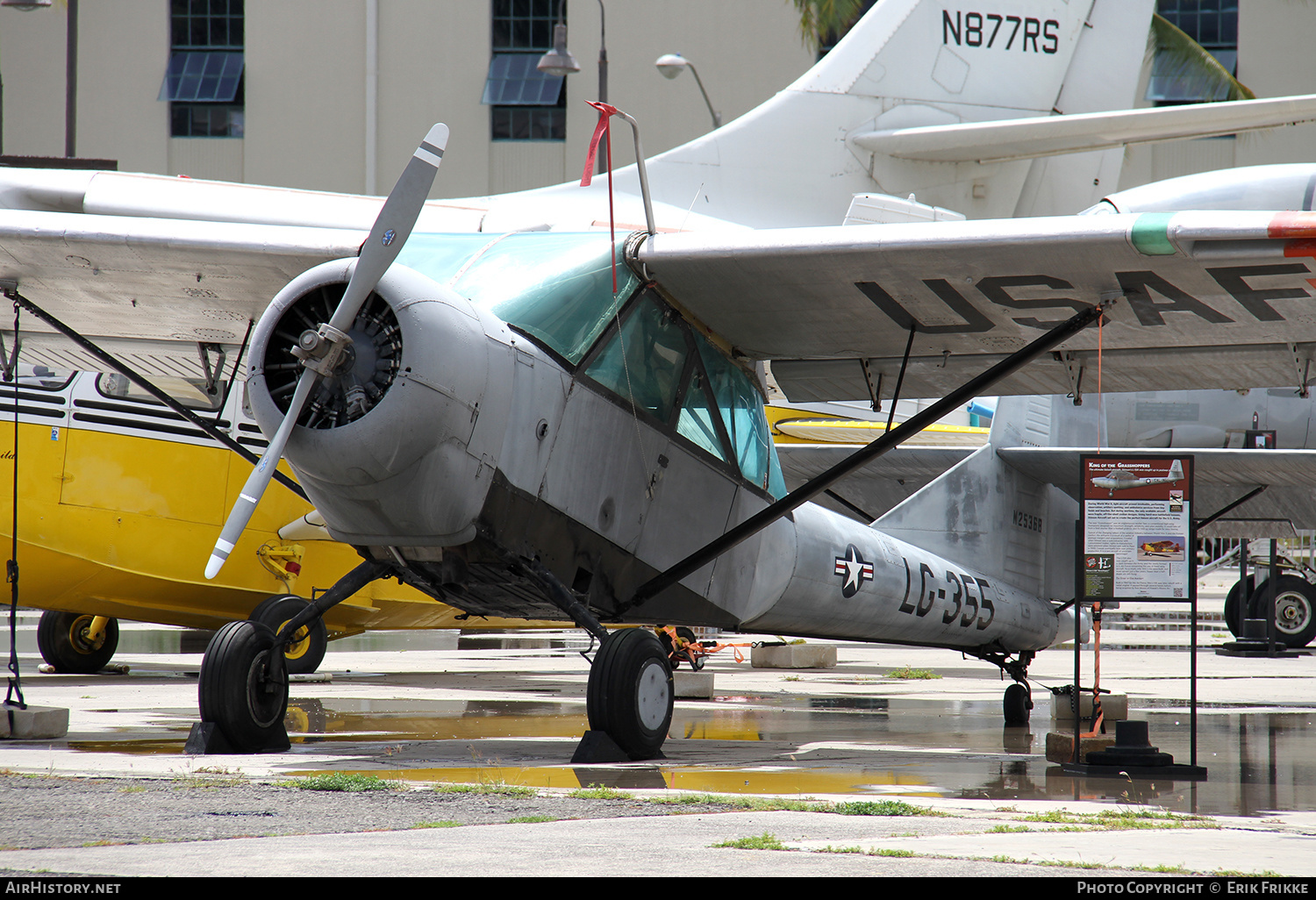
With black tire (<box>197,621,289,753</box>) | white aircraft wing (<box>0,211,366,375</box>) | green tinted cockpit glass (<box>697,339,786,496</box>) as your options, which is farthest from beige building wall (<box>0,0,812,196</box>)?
black tire (<box>197,621,289,753</box>)

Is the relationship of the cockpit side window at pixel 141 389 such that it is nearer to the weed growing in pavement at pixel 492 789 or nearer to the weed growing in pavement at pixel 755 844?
the weed growing in pavement at pixel 492 789

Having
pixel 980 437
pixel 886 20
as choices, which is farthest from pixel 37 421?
pixel 886 20

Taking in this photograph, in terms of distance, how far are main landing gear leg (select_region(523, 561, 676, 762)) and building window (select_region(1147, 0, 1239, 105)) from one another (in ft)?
107

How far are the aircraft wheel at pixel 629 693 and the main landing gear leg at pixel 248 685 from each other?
1202 millimetres

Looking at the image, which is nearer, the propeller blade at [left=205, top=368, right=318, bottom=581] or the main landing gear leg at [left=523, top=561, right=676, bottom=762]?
the propeller blade at [left=205, top=368, right=318, bottom=581]

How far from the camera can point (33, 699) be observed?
403 inches

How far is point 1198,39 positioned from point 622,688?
123 feet

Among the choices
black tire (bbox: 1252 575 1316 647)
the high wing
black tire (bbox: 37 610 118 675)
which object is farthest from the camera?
black tire (bbox: 1252 575 1316 647)

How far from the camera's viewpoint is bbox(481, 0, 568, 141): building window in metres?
38.2

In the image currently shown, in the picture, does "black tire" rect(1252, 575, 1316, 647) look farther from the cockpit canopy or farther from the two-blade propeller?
the two-blade propeller

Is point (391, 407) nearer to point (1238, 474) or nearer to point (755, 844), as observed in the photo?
point (755, 844)

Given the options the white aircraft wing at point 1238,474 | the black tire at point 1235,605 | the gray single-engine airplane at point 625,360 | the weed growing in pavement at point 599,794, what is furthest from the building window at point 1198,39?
the weed growing in pavement at point 599,794

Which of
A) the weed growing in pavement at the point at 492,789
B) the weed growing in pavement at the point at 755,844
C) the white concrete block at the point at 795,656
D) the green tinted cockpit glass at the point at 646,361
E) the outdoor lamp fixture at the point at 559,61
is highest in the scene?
the outdoor lamp fixture at the point at 559,61

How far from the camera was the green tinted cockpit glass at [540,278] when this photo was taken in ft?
22.3
